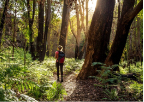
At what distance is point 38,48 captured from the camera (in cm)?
1346

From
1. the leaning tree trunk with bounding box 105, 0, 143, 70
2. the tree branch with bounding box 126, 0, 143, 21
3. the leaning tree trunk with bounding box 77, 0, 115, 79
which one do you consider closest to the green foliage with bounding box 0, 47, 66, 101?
the leaning tree trunk with bounding box 77, 0, 115, 79

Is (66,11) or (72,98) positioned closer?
(72,98)

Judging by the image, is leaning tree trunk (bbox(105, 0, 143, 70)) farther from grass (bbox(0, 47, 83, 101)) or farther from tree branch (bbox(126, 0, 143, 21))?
grass (bbox(0, 47, 83, 101))

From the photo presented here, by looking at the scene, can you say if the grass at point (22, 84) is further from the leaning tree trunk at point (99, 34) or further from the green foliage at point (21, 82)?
the leaning tree trunk at point (99, 34)

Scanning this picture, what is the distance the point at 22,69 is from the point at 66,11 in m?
9.45

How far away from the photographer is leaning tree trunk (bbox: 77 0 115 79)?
6461mm

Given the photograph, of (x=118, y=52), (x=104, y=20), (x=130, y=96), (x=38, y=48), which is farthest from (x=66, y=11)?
(x=130, y=96)

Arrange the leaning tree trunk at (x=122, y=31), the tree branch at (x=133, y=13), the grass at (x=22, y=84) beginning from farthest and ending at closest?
the leaning tree trunk at (x=122, y=31) < the tree branch at (x=133, y=13) < the grass at (x=22, y=84)

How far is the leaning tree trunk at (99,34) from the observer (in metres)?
6.46

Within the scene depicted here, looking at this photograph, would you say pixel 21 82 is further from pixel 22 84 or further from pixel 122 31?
pixel 122 31

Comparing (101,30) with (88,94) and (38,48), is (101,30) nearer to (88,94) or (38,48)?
(88,94)

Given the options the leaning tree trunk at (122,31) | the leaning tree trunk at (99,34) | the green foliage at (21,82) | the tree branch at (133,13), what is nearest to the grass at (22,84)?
the green foliage at (21,82)

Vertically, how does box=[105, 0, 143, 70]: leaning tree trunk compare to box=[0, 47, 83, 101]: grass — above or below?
above

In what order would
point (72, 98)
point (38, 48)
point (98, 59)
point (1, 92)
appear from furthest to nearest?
point (38, 48) < point (98, 59) < point (72, 98) < point (1, 92)
